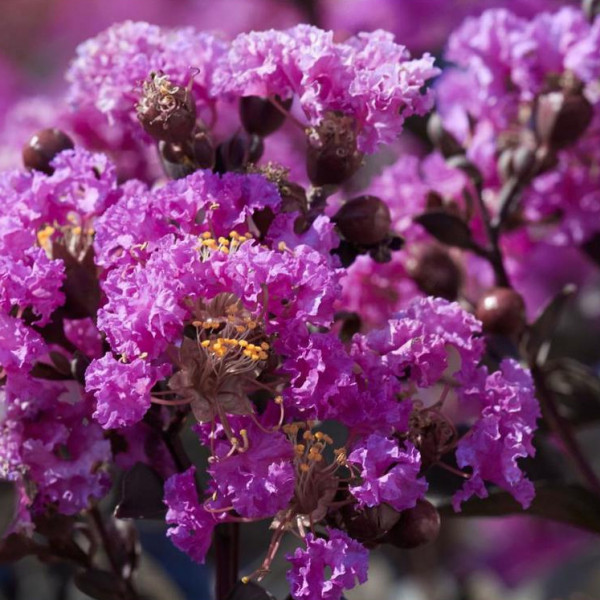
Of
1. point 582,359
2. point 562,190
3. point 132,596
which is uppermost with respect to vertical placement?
point 562,190

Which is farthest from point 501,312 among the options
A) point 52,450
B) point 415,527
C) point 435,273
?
point 52,450

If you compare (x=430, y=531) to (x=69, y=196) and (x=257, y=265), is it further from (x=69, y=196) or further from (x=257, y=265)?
(x=69, y=196)

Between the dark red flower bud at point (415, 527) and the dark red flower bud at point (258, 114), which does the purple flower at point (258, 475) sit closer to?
the dark red flower bud at point (415, 527)

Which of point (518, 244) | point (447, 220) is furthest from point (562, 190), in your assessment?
point (447, 220)

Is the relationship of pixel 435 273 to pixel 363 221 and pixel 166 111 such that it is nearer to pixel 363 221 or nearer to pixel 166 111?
pixel 363 221

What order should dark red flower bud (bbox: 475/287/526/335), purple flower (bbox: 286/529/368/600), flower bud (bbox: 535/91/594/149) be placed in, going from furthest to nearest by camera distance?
flower bud (bbox: 535/91/594/149)
dark red flower bud (bbox: 475/287/526/335)
purple flower (bbox: 286/529/368/600)

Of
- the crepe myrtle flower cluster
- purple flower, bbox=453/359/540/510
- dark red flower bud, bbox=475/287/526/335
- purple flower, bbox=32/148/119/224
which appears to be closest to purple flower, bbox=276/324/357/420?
the crepe myrtle flower cluster

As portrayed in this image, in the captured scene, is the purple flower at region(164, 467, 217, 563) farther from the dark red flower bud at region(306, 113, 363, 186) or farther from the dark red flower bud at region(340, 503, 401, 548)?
the dark red flower bud at region(306, 113, 363, 186)
